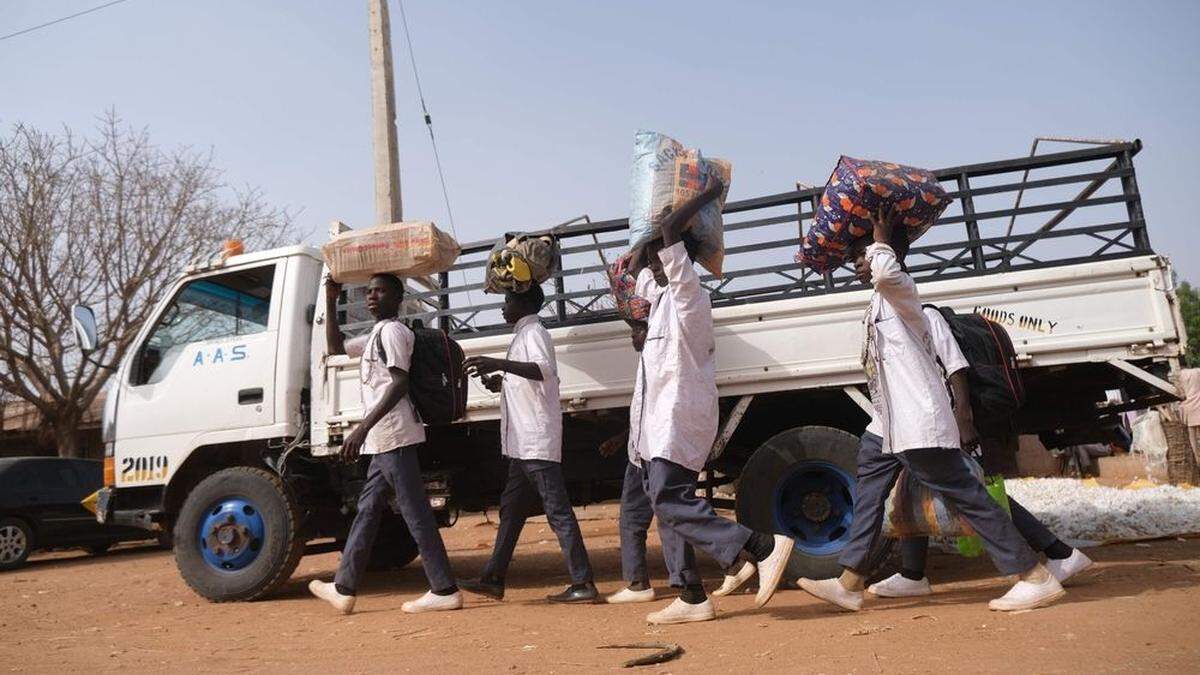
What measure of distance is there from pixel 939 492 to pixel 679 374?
48.5 inches

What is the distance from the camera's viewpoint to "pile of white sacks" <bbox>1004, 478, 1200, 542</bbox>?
6.20 meters

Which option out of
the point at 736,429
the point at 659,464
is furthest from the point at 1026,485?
the point at 659,464

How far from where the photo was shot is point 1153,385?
4207 millimetres

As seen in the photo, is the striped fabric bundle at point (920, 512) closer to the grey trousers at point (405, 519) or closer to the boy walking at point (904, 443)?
the boy walking at point (904, 443)

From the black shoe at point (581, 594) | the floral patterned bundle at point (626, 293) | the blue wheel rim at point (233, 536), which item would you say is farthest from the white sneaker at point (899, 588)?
the blue wheel rim at point (233, 536)

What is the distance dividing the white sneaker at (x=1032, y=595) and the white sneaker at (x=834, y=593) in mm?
607

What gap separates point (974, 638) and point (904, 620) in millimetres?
492

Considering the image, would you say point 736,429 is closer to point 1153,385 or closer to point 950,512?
point 950,512

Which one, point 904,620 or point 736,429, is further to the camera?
point 736,429

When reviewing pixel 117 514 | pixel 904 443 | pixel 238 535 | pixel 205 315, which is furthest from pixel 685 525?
pixel 117 514

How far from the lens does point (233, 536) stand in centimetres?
543

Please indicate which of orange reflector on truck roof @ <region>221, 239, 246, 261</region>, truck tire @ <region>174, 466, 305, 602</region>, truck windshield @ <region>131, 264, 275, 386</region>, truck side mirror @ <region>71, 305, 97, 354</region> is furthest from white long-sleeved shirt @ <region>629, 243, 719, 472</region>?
truck side mirror @ <region>71, 305, 97, 354</region>

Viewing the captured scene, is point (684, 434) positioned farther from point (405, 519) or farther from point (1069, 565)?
point (1069, 565)

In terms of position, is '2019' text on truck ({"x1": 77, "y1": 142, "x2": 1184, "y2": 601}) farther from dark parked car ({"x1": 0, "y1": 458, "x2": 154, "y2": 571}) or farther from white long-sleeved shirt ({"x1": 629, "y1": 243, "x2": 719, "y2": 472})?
dark parked car ({"x1": 0, "y1": 458, "x2": 154, "y2": 571})
